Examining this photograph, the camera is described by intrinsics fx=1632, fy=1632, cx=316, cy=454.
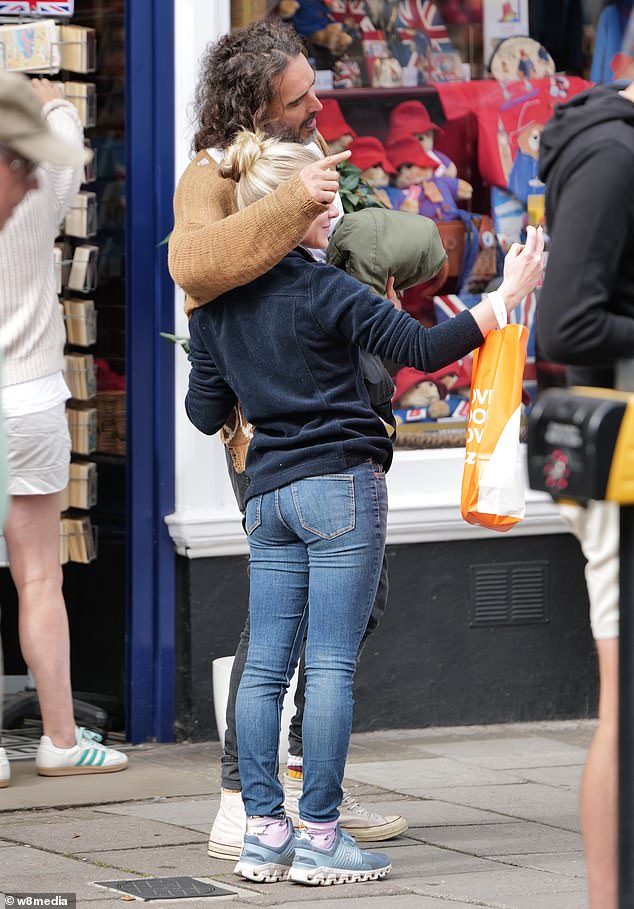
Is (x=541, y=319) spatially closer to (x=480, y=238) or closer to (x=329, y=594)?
(x=329, y=594)

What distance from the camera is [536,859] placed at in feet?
13.8

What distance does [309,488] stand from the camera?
3.85m

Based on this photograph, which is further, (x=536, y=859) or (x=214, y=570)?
(x=214, y=570)

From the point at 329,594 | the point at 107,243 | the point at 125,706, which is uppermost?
the point at 107,243

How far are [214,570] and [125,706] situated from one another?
60cm

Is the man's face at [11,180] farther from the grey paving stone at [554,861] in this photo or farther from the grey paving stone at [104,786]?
the grey paving stone at [104,786]

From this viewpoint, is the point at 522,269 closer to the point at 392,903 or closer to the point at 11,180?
the point at 11,180

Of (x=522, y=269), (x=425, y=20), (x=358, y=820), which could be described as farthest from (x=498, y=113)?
(x=358, y=820)

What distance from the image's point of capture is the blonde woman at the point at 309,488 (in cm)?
378

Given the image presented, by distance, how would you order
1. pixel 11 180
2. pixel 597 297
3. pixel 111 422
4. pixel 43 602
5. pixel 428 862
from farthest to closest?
1. pixel 111 422
2. pixel 43 602
3. pixel 428 862
4. pixel 597 297
5. pixel 11 180

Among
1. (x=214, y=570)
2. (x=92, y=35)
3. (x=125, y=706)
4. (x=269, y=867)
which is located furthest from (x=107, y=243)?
(x=269, y=867)

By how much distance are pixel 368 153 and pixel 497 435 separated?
2499mm

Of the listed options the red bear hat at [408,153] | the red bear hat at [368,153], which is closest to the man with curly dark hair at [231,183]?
the red bear hat at [368,153]

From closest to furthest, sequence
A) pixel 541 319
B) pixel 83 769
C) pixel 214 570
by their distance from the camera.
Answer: pixel 541 319, pixel 83 769, pixel 214 570
